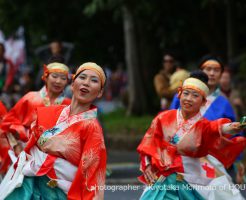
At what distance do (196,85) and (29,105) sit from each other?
2.13 metres

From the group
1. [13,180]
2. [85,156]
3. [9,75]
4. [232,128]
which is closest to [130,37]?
[9,75]

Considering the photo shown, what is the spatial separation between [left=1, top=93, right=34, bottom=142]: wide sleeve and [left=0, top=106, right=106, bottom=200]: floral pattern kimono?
187cm

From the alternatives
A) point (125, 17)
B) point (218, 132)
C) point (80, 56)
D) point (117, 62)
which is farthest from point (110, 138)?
point (218, 132)

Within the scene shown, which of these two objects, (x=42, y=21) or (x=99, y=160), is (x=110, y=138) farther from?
(x=99, y=160)

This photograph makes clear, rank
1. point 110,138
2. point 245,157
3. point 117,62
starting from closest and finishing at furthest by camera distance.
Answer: point 245,157 < point 110,138 < point 117,62

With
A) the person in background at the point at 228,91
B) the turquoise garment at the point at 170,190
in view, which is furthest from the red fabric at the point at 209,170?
the person in background at the point at 228,91

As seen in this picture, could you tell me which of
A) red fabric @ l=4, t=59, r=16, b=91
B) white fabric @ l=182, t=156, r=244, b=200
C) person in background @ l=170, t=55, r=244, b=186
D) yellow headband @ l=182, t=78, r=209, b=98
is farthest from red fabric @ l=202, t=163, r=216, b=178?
red fabric @ l=4, t=59, r=16, b=91

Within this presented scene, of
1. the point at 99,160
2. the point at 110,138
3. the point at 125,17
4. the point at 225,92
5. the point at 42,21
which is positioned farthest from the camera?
the point at 42,21

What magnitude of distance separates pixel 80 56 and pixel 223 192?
15498 mm

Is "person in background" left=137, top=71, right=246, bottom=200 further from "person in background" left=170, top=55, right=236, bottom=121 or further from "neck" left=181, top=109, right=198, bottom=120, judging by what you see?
"person in background" left=170, top=55, right=236, bottom=121

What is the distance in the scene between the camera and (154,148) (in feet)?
28.7

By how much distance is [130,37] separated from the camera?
858 inches

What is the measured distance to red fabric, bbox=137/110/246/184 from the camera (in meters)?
8.58

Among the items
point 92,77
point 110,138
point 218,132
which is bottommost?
point 110,138
